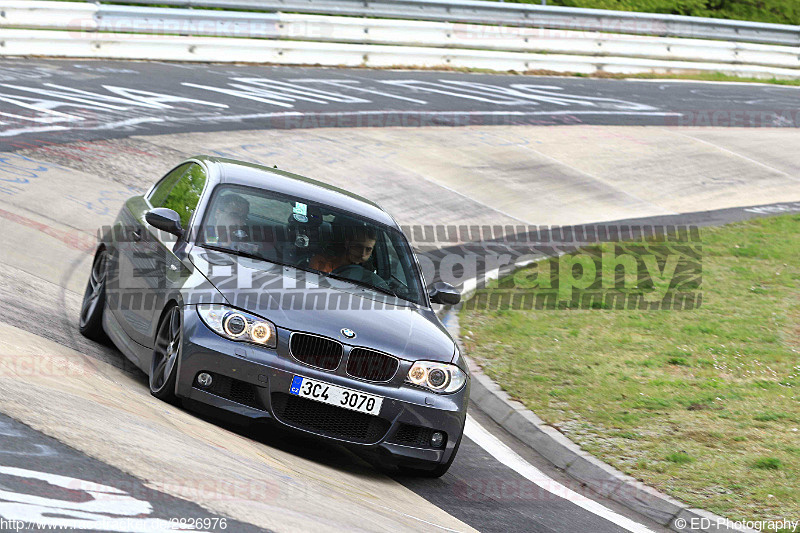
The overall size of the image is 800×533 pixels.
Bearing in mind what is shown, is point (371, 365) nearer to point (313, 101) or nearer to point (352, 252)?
point (352, 252)

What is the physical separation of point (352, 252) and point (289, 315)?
1.25 meters

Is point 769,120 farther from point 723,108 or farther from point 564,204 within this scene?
point 564,204

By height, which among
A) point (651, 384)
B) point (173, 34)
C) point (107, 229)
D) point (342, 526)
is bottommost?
point (651, 384)

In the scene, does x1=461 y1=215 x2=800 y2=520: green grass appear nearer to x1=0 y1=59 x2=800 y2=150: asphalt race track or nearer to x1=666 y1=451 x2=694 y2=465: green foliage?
x1=666 y1=451 x2=694 y2=465: green foliage

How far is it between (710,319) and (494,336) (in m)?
2.66

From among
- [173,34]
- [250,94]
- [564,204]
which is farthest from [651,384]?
[173,34]

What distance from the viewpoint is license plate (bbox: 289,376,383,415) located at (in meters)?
6.39

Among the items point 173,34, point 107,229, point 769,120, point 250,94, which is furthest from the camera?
point 769,120

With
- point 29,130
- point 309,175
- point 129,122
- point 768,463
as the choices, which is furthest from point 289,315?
point 129,122

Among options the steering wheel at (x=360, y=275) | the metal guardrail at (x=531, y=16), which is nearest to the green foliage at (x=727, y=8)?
the metal guardrail at (x=531, y=16)

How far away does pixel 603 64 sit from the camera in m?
29.6

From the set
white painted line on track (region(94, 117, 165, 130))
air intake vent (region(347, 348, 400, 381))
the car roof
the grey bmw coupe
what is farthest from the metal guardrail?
air intake vent (region(347, 348, 400, 381))

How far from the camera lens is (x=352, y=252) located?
7723mm

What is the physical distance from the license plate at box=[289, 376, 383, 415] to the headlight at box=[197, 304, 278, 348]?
282 mm
